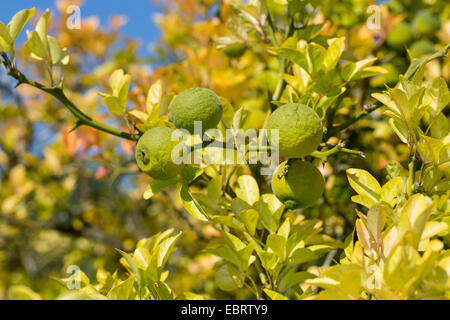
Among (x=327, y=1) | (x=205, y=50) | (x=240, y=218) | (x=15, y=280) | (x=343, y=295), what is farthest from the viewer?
(x=15, y=280)

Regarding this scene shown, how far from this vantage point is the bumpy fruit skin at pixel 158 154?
0.81 meters

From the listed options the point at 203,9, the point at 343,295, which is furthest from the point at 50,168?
the point at 343,295

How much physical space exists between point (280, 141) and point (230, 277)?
13.7 inches

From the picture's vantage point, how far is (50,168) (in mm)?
2812

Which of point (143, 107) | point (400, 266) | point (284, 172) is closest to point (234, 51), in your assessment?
point (143, 107)

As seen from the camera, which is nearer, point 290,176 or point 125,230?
point 290,176

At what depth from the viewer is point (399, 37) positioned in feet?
5.87

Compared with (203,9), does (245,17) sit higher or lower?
lower

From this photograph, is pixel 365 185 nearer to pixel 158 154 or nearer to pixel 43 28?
pixel 158 154

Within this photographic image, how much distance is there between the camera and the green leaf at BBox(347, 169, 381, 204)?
801 mm

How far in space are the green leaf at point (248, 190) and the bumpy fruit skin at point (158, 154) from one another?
0.17 m
